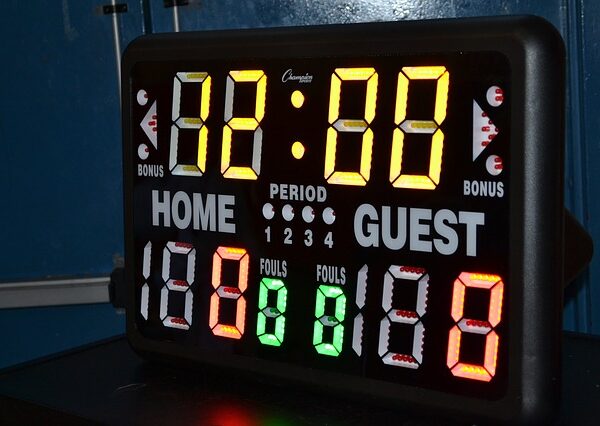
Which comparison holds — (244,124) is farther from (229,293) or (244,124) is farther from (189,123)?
(229,293)

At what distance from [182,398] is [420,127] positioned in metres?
0.42

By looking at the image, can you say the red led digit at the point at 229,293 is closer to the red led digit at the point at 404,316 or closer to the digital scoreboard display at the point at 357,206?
the digital scoreboard display at the point at 357,206

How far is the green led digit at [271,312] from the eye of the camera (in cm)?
110

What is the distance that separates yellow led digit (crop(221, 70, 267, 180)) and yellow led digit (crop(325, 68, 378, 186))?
0.31 feet

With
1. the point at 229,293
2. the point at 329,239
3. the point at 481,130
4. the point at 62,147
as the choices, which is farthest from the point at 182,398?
the point at 62,147

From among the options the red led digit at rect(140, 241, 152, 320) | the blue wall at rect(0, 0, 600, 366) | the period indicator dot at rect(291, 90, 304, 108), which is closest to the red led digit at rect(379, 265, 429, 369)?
the period indicator dot at rect(291, 90, 304, 108)

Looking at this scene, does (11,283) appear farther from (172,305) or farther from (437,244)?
(437,244)

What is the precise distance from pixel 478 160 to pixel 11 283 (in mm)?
1358

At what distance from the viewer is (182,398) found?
1128 millimetres

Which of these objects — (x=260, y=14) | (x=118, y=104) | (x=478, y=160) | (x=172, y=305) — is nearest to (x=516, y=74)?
(x=478, y=160)

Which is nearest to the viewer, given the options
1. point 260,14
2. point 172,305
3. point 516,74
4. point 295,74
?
point 516,74

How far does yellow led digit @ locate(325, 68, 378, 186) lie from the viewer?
1023 mm

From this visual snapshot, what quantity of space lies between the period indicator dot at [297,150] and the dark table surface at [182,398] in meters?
0.26

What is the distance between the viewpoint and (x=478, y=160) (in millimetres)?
954
